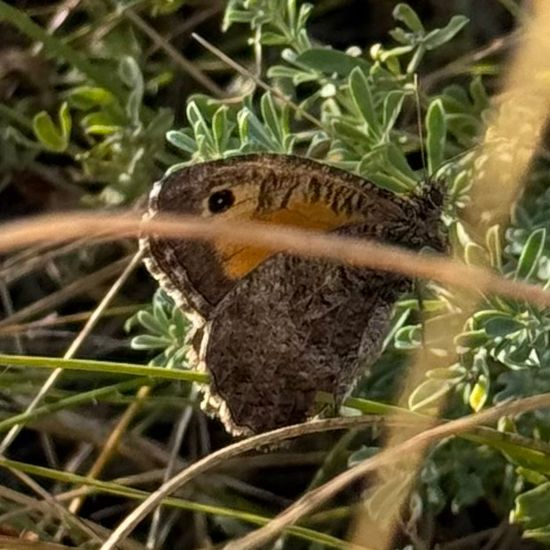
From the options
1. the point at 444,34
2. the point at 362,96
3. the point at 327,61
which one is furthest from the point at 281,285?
the point at 444,34

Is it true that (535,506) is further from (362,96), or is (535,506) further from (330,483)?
(362,96)

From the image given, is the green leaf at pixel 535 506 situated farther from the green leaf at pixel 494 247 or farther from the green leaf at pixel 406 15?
the green leaf at pixel 406 15

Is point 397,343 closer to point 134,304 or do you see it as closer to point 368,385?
point 368,385

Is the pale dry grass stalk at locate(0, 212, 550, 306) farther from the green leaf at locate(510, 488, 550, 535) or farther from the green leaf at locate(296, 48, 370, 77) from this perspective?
the green leaf at locate(296, 48, 370, 77)

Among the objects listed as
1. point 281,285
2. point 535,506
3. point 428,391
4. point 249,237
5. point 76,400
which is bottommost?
point 535,506

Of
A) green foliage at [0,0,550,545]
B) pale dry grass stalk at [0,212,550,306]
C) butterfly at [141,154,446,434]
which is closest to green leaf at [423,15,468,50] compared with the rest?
green foliage at [0,0,550,545]

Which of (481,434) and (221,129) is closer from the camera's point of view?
(481,434)
